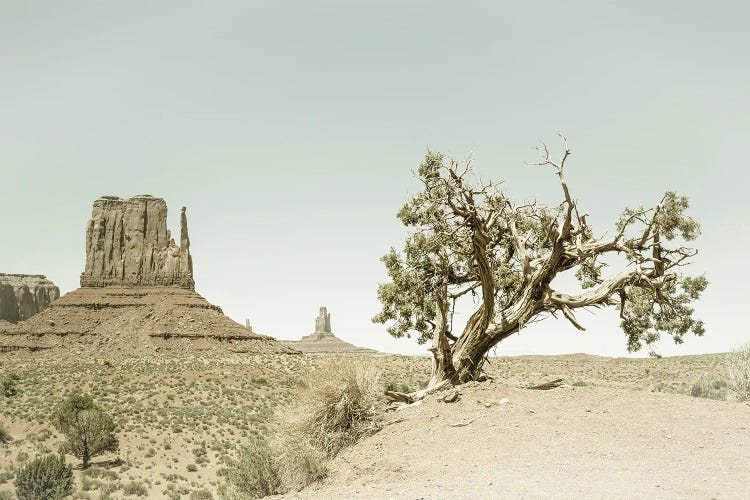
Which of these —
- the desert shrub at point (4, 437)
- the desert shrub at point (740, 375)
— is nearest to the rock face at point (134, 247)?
the desert shrub at point (4, 437)

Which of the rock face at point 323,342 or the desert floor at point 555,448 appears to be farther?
the rock face at point 323,342

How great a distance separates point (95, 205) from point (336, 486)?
116m

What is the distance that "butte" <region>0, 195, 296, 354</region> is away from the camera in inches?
3255

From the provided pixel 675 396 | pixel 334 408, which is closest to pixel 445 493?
pixel 334 408

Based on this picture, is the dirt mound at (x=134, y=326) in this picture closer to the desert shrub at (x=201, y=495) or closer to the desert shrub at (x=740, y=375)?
the desert shrub at (x=201, y=495)

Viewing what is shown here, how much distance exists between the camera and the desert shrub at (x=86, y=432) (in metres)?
28.6

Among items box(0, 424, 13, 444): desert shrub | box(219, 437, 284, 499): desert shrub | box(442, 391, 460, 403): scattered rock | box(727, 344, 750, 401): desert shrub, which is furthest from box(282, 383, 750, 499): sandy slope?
box(0, 424, 13, 444): desert shrub

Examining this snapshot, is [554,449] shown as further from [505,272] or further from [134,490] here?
[134,490]

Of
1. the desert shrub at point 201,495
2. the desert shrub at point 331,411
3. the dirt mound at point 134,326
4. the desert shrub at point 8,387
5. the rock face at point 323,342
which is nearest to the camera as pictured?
the desert shrub at point 331,411

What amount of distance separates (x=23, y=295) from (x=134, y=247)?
56.7 m

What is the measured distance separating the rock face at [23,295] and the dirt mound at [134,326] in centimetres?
5437

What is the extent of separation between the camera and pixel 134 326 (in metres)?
86.3

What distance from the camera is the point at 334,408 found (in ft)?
37.0

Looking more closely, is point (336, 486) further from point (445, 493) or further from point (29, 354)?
point (29, 354)
